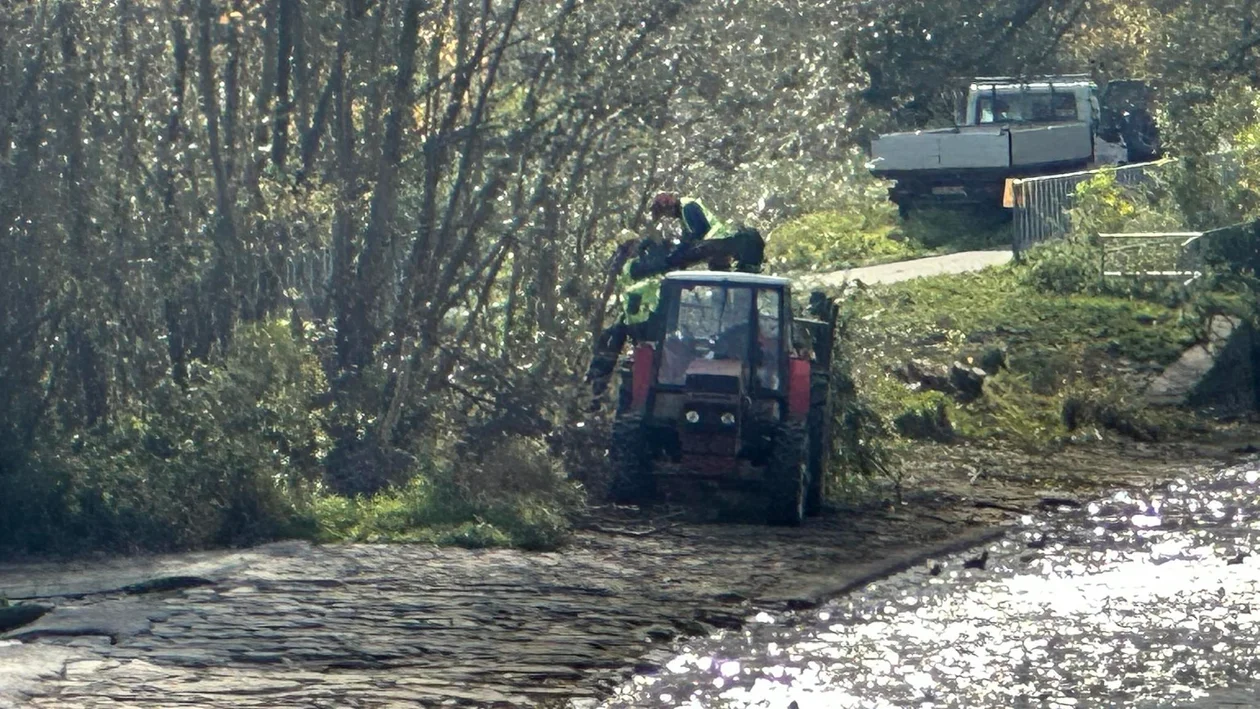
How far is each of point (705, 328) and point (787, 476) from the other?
3.81 ft

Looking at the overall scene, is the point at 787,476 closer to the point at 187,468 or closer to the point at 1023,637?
the point at 1023,637

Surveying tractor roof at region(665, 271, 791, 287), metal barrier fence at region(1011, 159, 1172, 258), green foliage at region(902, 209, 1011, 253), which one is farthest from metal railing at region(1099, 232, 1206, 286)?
tractor roof at region(665, 271, 791, 287)

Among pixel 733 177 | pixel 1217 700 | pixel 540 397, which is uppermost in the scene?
pixel 733 177

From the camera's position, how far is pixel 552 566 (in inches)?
442

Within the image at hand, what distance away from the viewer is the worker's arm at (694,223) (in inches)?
521

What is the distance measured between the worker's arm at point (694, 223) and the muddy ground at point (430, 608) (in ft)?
6.29

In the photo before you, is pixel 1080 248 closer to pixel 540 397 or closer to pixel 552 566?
pixel 540 397

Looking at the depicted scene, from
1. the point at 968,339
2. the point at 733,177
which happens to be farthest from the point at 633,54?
the point at 968,339

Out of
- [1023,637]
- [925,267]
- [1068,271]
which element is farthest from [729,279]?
[925,267]

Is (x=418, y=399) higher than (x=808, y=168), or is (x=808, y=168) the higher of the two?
(x=808, y=168)

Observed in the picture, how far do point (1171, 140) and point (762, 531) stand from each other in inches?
643

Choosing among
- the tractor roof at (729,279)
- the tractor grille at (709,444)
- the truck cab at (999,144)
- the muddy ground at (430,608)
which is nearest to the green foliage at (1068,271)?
the truck cab at (999,144)

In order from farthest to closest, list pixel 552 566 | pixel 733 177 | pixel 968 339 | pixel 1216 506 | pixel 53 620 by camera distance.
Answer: pixel 968 339 < pixel 733 177 < pixel 1216 506 < pixel 552 566 < pixel 53 620

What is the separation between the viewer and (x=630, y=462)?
12.9 metres
